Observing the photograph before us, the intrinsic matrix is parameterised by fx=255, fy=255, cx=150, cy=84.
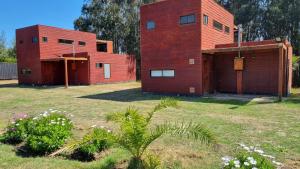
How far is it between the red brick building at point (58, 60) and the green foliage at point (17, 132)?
17.2 meters

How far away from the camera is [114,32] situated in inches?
1425

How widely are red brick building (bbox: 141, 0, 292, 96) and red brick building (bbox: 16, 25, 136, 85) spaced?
368 inches

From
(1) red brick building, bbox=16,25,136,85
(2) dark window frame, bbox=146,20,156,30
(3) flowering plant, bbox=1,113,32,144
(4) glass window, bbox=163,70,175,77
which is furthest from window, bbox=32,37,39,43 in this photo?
(3) flowering plant, bbox=1,113,32,144

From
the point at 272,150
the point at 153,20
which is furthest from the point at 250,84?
the point at 272,150

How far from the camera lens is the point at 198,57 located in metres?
13.6

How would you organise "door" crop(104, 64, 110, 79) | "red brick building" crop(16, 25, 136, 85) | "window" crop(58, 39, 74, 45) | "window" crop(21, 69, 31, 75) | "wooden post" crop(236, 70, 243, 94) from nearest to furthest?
"wooden post" crop(236, 70, 243, 94)
"red brick building" crop(16, 25, 136, 85)
"window" crop(21, 69, 31, 75)
"window" crop(58, 39, 74, 45)
"door" crop(104, 64, 110, 79)

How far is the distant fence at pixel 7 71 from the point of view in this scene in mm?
32959

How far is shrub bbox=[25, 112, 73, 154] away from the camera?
15.3 feet

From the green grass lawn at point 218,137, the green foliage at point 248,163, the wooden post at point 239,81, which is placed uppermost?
the wooden post at point 239,81

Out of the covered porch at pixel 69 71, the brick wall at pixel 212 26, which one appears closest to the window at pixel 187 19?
the brick wall at pixel 212 26

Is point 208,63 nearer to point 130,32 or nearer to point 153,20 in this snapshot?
point 153,20

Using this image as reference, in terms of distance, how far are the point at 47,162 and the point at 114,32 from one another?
33.2 m

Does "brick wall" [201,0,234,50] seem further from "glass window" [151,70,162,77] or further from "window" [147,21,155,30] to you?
"window" [147,21,155,30]

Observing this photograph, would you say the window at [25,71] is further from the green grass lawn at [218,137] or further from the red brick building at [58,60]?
the green grass lawn at [218,137]
